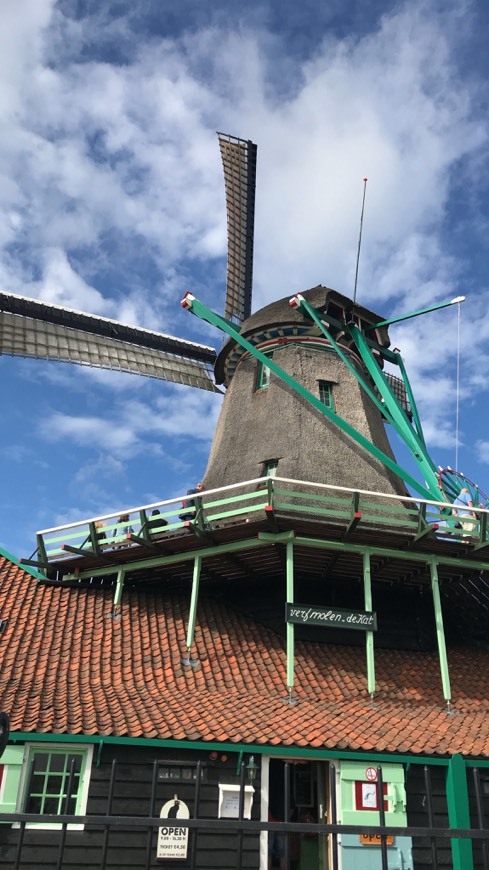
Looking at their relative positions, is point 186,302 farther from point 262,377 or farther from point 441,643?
point 441,643

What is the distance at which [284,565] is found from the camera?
13.8 meters

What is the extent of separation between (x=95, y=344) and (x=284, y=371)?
788cm

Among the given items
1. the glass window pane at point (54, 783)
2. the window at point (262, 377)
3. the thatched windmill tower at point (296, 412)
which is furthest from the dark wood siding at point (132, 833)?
the window at point (262, 377)

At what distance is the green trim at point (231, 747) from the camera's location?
9.18 meters

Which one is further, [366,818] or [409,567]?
[409,567]

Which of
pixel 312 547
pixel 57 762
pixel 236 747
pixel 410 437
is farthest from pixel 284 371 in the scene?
pixel 57 762

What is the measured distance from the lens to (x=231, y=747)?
9695 mm

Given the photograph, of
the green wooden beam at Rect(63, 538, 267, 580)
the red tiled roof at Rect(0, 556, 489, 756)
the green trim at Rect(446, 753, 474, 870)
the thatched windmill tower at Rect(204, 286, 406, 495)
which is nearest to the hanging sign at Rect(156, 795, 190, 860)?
the red tiled roof at Rect(0, 556, 489, 756)

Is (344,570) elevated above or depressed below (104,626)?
above

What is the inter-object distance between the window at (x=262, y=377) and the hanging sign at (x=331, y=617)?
24.8 feet

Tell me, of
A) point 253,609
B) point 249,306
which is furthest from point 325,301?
point 253,609

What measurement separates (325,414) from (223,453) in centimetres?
336

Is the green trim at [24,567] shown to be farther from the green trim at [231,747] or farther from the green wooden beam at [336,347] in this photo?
the green wooden beam at [336,347]

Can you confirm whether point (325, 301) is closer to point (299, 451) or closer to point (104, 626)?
point (299, 451)
